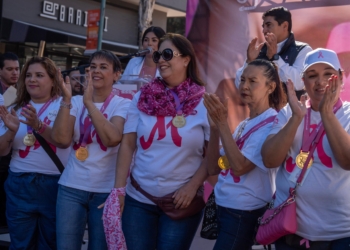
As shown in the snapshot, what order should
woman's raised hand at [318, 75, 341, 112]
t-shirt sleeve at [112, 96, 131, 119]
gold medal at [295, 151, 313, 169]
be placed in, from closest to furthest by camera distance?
1. woman's raised hand at [318, 75, 341, 112]
2. gold medal at [295, 151, 313, 169]
3. t-shirt sleeve at [112, 96, 131, 119]

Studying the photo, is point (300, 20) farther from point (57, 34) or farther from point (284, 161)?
point (57, 34)

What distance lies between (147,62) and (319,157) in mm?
3048

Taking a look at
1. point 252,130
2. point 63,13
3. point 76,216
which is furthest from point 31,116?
point 63,13

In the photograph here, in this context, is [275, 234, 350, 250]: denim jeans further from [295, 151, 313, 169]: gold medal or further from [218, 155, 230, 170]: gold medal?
[218, 155, 230, 170]: gold medal

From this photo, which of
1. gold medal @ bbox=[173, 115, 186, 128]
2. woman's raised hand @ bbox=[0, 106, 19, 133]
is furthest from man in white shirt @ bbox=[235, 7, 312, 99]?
woman's raised hand @ bbox=[0, 106, 19, 133]

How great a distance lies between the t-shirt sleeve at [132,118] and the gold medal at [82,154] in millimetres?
459

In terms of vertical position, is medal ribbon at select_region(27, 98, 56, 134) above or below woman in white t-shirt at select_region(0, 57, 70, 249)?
above

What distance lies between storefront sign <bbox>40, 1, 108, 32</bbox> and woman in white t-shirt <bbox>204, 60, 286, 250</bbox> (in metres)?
13.8

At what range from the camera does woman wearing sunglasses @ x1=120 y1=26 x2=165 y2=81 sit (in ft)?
18.7

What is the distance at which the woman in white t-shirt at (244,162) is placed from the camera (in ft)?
11.1

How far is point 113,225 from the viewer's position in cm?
366

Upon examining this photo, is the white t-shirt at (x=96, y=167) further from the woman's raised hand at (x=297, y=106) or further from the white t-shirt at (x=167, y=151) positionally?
the woman's raised hand at (x=297, y=106)

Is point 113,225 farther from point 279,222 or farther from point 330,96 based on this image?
point 330,96

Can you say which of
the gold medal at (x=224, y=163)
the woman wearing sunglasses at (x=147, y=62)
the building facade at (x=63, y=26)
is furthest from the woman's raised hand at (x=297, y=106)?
the building facade at (x=63, y=26)
